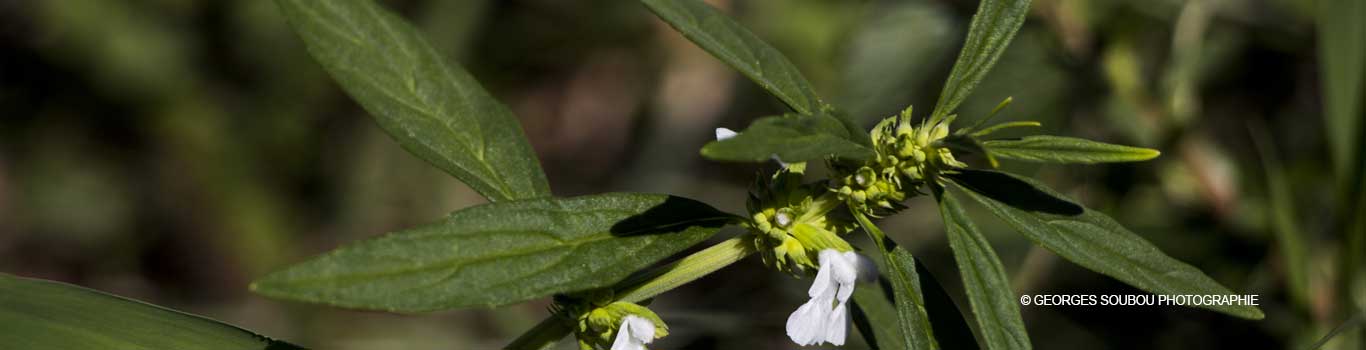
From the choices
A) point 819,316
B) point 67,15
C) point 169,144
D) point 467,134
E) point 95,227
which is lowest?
point 819,316

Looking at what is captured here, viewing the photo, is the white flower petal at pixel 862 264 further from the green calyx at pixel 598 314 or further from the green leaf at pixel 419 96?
the green leaf at pixel 419 96

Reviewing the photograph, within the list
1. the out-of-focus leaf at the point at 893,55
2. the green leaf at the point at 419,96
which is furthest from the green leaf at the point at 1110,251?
the out-of-focus leaf at the point at 893,55

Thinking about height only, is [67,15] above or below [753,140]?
above

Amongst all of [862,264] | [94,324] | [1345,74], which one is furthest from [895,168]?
[1345,74]

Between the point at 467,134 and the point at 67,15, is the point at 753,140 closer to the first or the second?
the point at 467,134

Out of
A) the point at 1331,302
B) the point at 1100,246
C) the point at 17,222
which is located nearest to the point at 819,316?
the point at 1100,246

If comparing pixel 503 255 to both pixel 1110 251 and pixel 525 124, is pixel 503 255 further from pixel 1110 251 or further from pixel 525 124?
pixel 525 124
